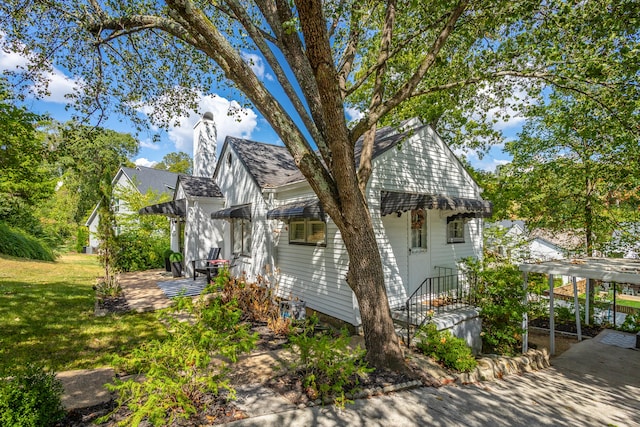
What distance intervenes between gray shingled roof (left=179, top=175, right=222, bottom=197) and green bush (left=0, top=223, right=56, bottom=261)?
10.8 m

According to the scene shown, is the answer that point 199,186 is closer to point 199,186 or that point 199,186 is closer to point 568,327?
point 199,186

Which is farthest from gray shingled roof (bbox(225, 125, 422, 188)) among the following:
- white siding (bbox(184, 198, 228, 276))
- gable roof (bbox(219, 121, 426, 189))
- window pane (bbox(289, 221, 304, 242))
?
white siding (bbox(184, 198, 228, 276))

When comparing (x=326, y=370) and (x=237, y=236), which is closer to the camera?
(x=326, y=370)

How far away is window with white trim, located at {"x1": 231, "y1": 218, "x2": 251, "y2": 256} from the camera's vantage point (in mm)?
10588

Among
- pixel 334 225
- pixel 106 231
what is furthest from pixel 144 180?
pixel 334 225

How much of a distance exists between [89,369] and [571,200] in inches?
616

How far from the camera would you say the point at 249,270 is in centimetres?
1001

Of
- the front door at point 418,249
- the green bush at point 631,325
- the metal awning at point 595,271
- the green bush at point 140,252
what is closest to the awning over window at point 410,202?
the front door at point 418,249

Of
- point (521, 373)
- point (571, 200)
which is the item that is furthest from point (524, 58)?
point (571, 200)

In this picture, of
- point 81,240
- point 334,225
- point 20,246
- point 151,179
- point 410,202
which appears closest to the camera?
point 410,202

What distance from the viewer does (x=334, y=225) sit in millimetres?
6945

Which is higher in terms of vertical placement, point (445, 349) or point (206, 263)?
point (206, 263)

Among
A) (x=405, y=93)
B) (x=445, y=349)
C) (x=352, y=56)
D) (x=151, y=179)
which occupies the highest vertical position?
(x=151, y=179)

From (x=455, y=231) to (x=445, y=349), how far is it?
16.4ft
